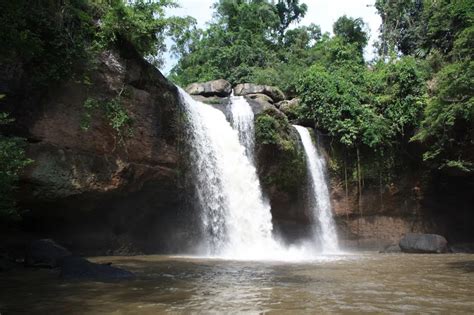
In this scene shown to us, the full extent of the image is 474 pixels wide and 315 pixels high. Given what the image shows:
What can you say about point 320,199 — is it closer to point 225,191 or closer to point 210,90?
point 225,191

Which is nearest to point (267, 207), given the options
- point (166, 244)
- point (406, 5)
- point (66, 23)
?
point (166, 244)

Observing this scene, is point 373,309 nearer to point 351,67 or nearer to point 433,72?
point 433,72

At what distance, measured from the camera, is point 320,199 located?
66.1 feet

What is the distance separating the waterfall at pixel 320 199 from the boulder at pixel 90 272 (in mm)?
12700

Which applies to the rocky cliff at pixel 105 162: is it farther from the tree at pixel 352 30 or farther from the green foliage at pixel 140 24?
the tree at pixel 352 30

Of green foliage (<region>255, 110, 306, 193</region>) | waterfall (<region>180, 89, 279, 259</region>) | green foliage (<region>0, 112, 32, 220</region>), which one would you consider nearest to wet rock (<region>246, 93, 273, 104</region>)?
green foliage (<region>255, 110, 306, 193</region>)

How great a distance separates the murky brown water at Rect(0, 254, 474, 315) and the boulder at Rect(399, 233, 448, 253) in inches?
306

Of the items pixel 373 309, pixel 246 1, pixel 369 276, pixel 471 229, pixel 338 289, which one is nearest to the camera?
pixel 373 309

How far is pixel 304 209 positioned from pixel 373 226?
3.73 metres

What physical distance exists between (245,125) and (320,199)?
512 centimetres

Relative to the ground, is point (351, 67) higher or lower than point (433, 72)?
higher

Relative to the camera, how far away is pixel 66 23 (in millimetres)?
13297

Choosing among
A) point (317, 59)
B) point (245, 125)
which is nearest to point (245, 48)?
point (317, 59)

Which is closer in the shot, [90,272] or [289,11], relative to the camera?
[90,272]
